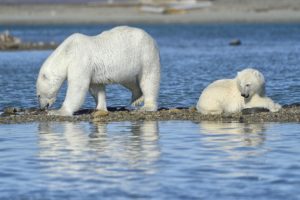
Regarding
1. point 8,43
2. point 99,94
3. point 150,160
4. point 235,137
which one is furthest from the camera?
point 8,43

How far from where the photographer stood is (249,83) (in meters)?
18.0

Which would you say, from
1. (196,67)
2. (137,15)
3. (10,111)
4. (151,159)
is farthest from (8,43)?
(137,15)

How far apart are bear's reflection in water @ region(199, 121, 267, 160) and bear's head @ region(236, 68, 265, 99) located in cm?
59

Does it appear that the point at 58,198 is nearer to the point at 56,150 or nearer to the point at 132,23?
the point at 56,150

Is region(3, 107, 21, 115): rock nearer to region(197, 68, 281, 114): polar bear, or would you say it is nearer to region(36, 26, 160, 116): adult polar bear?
region(36, 26, 160, 116): adult polar bear

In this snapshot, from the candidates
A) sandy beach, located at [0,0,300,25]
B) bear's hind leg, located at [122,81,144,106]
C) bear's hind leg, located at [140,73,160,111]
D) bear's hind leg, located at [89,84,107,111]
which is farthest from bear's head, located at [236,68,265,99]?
sandy beach, located at [0,0,300,25]

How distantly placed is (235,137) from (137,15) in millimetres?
89202

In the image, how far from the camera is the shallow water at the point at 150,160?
41.2 feet

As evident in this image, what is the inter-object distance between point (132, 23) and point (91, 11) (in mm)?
15613

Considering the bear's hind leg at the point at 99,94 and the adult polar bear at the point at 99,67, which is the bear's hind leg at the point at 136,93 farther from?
the bear's hind leg at the point at 99,94

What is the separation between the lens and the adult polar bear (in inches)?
750

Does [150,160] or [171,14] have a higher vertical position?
[171,14]

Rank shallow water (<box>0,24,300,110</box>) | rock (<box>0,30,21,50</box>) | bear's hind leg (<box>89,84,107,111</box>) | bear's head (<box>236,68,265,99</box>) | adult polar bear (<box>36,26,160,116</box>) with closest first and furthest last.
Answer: bear's head (<box>236,68,265,99</box>) → adult polar bear (<box>36,26,160,116</box>) → bear's hind leg (<box>89,84,107,111</box>) → shallow water (<box>0,24,300,110</box>) → rock (<box>0,30,21,50</box>)

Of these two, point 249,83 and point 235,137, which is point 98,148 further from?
point 249,83
